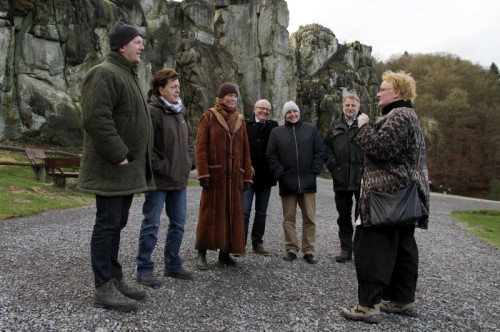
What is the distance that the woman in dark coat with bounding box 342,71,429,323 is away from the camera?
3609 millimetres

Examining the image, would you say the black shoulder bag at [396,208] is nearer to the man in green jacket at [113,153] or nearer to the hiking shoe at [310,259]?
the man in green jacket at [113,153]

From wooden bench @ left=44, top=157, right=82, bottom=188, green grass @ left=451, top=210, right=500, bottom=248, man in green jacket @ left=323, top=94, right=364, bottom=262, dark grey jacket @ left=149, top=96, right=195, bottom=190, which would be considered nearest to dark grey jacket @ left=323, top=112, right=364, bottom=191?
man in green jacket @ left=323, top=94, right=364, bottom=262

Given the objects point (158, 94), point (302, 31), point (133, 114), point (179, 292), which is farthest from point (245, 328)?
point (302, 31)

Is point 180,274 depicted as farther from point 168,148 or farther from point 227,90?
point 227,90

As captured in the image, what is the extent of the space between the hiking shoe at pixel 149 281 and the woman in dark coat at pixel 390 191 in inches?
75.3

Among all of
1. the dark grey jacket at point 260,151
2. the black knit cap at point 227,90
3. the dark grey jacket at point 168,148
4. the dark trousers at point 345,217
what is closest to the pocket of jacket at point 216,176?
the dark grey jacket at point 168,148

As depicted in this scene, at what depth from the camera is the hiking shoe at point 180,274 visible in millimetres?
4496

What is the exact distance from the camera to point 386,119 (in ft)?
12.2

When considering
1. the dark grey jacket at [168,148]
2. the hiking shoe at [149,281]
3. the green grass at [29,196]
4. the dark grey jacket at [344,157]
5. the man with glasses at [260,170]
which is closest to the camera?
the hiking shoe at [149,281]

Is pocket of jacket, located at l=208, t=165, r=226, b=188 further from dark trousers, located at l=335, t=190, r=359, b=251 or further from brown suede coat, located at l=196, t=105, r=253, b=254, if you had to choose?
dark trousers, located at l=335, t=190, r=359, b=251

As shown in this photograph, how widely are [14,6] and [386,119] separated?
21.2 metres

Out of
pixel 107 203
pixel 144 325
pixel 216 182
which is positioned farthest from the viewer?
pixel 216 182

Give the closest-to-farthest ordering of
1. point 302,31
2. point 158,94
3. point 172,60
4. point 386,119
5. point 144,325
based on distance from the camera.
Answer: point 144,325 < point 386,119 < point 158,94 < point 172,60 < point 302,31

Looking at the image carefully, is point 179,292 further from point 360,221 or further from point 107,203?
point 360,221
